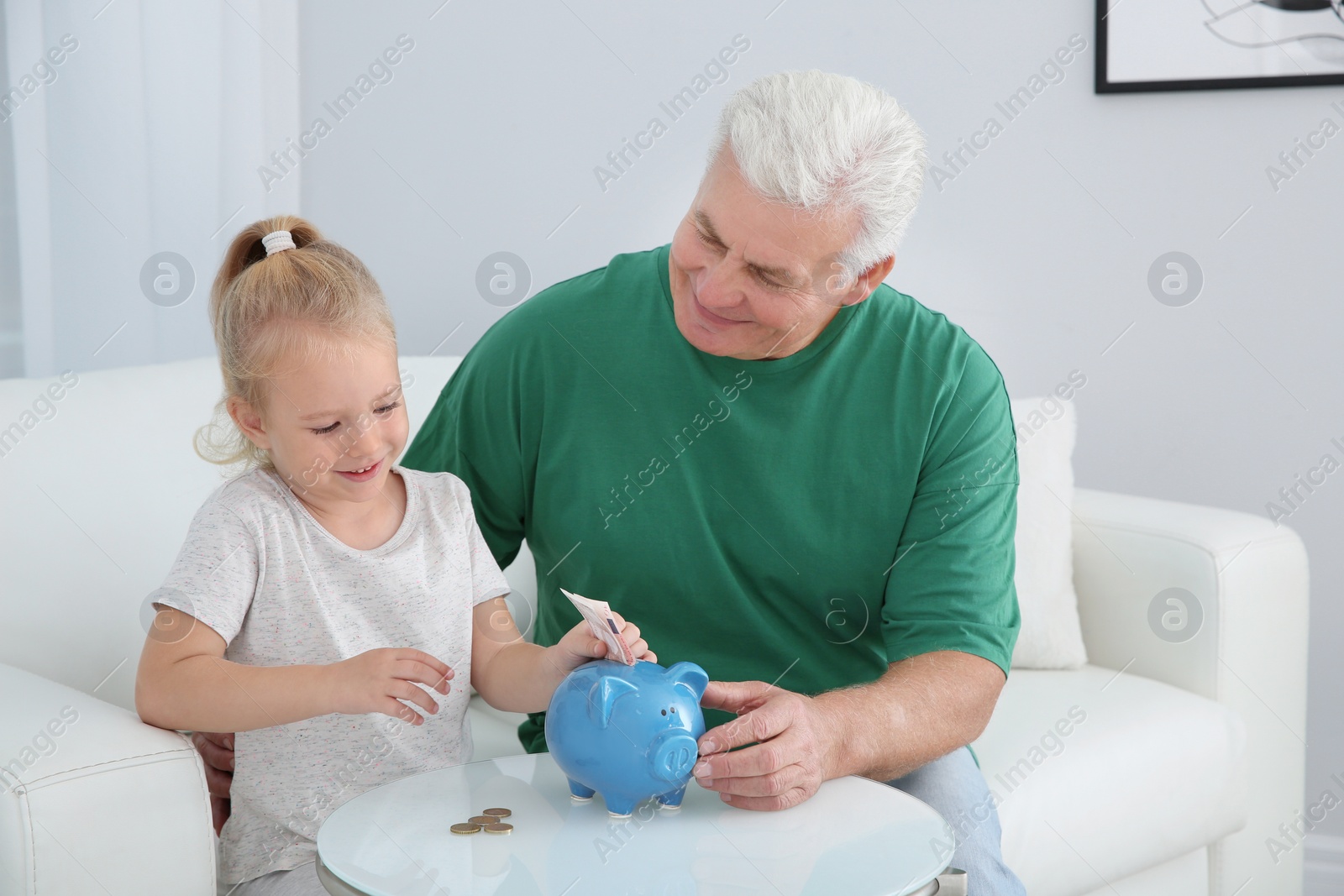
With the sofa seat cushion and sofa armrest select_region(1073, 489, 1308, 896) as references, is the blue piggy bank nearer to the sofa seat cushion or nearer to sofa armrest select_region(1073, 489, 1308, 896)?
the sofa seat cushion

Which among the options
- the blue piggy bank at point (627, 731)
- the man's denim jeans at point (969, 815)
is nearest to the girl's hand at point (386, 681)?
the blue piggy bank at point (627, 731)

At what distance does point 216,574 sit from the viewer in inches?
43.4

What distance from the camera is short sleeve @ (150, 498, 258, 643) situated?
1081 mm

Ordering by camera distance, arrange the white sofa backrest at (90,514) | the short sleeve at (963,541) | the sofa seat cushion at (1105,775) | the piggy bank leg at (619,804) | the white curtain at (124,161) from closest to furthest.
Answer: the piggy bank leg at (619,804) → the short sleeve at (963,541) → the white sofa backrest at (90,514) → the sofa seat cushion at (1105,775) → the white curtain at (124,161)

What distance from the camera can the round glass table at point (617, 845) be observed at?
2.85 feet

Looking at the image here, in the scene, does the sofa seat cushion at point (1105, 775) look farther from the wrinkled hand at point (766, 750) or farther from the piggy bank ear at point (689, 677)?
the piggy bank ear at point (689, 677)

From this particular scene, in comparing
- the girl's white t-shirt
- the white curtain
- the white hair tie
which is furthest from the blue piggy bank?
the white curtain

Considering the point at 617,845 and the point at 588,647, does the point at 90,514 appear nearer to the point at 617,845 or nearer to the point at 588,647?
the point at 588,647

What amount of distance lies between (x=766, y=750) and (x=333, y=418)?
1.63 feet

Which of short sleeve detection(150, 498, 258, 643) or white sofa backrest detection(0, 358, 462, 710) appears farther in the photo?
white sofa backrest detection(0, 358, 462, 710)

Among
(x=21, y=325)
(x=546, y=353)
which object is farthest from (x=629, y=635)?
(x=21, y=325)

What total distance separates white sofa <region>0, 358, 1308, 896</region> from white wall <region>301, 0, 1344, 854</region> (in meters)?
0.39

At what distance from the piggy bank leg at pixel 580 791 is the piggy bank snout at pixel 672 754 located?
0.31 feet

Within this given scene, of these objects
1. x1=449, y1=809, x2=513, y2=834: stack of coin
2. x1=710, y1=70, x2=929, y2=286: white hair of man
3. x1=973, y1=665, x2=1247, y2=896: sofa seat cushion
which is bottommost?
x1=973, y1=665, x2=1247, y2=896: sofa seat cushion
